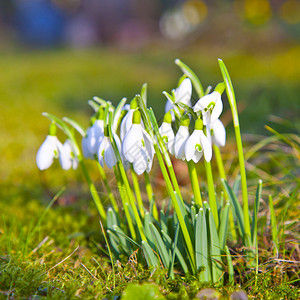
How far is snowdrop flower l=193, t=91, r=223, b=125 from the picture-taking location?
3.54 feet

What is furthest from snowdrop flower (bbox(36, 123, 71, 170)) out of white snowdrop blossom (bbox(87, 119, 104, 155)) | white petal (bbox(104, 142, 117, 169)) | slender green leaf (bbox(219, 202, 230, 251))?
slender green leaf (bbox(219, 202, 230, 251))

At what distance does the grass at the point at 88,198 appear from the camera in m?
1.32

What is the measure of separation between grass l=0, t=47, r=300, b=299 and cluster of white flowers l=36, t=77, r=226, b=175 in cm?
43

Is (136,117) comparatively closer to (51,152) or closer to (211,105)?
(211,105)

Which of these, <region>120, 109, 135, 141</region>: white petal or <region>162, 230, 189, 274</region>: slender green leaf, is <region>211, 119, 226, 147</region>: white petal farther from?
<region>162, 230, 189, 274</region>: slender green leaf

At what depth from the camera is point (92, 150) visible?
133cm

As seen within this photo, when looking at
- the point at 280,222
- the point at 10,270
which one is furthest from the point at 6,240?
the point at 280,222

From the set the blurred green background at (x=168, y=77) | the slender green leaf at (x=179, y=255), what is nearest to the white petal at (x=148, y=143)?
the slender green leaf at (x=179, y=255)

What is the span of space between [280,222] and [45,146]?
1.11 m

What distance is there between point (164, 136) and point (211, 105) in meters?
0.19

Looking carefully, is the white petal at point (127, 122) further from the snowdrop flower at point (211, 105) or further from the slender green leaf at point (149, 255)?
the slender green leaf at point (149, 255)

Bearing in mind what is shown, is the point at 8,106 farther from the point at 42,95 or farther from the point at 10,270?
the point at 10,270

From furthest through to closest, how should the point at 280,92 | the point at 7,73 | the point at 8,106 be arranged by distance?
the point at 7,73 < the point at 8,106 < the point at 280,92

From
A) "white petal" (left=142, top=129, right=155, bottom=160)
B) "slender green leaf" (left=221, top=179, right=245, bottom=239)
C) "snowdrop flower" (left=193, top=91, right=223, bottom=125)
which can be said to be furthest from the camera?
"slender green leaf" (left=221, top=179, right=245, bottom=239)
